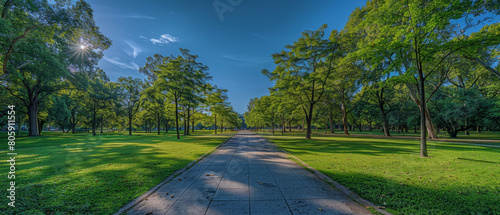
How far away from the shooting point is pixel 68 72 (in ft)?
50.2

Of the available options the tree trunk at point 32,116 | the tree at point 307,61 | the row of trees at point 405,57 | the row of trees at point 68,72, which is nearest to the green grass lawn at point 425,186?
the row of trees at point 405,57

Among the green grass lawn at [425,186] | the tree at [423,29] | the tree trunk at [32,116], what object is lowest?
the green grass lawn at [425,186]

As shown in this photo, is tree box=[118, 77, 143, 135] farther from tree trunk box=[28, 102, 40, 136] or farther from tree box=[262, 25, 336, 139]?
tree box=[262, 25, 336, 139]

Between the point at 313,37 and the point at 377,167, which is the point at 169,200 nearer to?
the point at 377,167

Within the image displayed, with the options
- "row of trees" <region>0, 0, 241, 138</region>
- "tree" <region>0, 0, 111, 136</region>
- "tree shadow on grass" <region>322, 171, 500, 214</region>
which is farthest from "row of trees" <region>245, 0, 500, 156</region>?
"tree" <region>0, 0, 111, 136</region>

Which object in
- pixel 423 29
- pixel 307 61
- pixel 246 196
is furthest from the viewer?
pixel 307 61

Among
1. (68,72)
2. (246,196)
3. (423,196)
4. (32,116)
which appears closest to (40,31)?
(68,72)

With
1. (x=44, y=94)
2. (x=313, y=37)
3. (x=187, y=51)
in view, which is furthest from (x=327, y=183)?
(x=44, y=94)

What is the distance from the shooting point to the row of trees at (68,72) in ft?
38.0

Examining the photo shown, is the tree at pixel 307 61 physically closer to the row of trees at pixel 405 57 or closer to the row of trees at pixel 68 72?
the row of trees at pixel 405 57

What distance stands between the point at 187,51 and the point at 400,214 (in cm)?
2525

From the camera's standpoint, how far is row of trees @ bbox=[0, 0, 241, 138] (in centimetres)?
1159

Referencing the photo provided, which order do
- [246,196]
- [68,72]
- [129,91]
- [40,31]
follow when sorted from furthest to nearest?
[129,91], [68,72], [40,31], [246,196]

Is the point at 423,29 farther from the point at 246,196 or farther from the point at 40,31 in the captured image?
the point at 40,31
